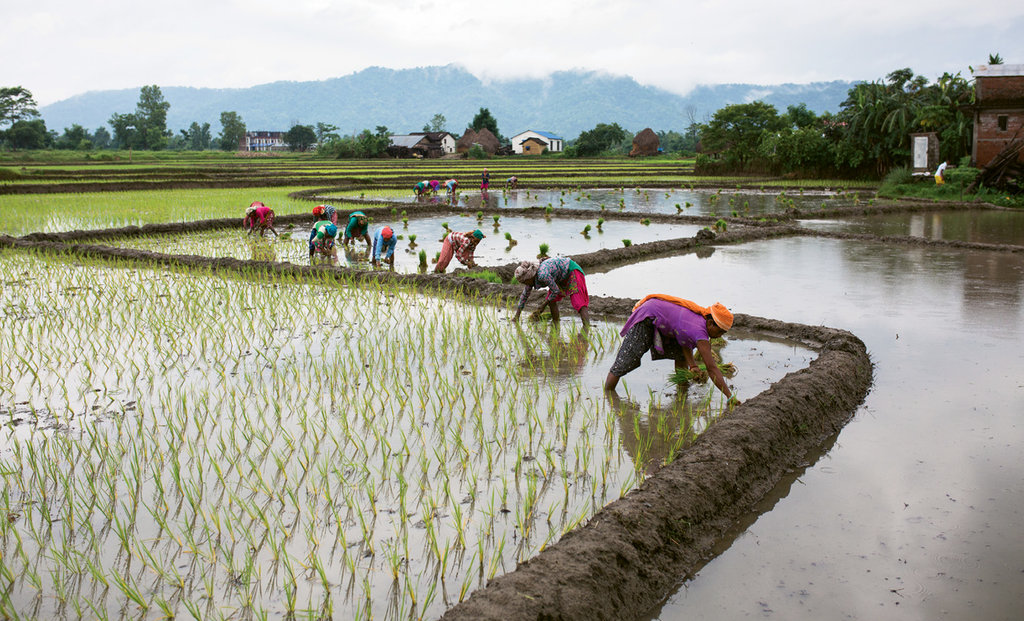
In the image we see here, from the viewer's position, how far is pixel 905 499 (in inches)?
128

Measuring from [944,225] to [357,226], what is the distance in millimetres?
10539

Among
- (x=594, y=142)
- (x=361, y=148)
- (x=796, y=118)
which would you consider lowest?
(x=796, y=118)

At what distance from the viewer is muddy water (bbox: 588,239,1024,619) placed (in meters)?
2.59

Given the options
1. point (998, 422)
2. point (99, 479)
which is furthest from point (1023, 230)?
point (99, 479)

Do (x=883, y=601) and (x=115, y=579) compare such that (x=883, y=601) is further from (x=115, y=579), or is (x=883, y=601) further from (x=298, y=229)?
(x=298, y=229)

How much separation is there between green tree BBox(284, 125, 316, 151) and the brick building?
60.9 metres

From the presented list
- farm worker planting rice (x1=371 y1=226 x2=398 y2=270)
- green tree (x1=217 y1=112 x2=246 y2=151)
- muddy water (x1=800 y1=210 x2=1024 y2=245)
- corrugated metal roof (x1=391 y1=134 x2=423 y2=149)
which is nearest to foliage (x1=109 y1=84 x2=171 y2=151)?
green tree (x1=217 y1=112 x2=246 y2=151)

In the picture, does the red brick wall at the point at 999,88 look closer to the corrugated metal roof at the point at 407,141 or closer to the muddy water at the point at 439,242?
the muddy water at the point at 439,242

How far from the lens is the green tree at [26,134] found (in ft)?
161

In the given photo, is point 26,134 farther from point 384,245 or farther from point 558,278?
point 558,278

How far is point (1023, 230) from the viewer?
12.7 m

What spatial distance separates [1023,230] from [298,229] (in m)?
12.5

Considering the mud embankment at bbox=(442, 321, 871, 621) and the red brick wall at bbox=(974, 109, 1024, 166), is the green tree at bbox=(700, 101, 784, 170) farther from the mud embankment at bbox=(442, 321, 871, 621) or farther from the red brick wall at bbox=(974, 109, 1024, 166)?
the mud embankment at bbox=(442, 321, 871, 621)

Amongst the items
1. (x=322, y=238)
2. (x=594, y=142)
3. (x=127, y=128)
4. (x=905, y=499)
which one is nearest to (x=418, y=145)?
(x=594, y=142)
